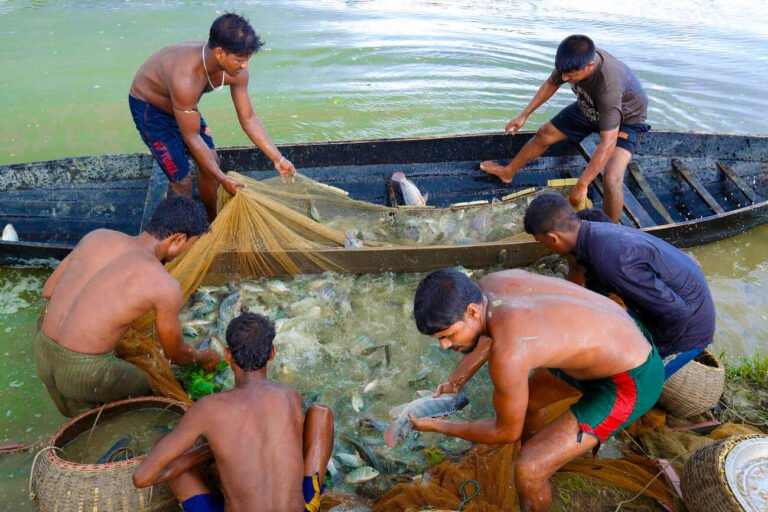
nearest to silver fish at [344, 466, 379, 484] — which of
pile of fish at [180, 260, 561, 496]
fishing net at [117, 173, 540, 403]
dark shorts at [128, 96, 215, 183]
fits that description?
pile of fish at [180, 260, 561, 496]

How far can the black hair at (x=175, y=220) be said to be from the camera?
3383mm

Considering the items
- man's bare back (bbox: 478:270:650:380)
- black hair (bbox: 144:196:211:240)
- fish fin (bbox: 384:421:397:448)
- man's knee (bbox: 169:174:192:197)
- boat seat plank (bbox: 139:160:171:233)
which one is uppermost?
black hair (bbox: 144:196:211:240)

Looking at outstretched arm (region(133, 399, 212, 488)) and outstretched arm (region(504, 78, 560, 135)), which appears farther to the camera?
outstretched arm (region(504, 78, 560, 135))

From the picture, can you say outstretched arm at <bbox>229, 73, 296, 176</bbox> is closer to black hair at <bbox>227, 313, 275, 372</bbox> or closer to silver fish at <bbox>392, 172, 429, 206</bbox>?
silver fish at <bbox>392, 172, 429, 206</bbox>

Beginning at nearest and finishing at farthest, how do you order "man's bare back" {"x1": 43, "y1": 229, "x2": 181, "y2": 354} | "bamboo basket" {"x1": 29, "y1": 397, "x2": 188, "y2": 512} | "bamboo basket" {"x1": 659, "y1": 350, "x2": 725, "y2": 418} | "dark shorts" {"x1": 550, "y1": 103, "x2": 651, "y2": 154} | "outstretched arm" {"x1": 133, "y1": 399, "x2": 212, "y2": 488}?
"outstretched arm" {"x1": 133, "y1": 399, "x2": 212, "y2": 488}, "bamboo basket" {"x1": 29, "y1": 397, "x2": 188, "y2": 512}, "man's bare back" {"x1": 43, "y1": 229, "x2": 181, "y2": 354}, "bamboo basket" {"x1": 659, "y1": 350, "x2": 725, "y2": 418}, "dark shorts" {"x1": 550, "y1": 103, "x2": 651, "y2": 154}

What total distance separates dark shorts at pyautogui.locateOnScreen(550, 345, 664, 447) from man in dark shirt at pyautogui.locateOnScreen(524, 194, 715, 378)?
48 cm

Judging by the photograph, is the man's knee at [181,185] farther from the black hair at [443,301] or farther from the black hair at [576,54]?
the black hair at [576,54]

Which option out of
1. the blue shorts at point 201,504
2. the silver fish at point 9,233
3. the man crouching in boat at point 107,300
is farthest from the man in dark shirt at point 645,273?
the silver fish at point 9,233

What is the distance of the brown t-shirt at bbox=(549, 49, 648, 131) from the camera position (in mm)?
5180

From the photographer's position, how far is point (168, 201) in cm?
344

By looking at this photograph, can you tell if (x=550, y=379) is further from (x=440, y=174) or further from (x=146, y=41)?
(x=146, y=41)

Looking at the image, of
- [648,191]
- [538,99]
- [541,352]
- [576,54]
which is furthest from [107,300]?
[648,191]

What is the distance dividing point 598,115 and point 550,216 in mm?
2427

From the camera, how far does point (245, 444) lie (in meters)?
2.65
